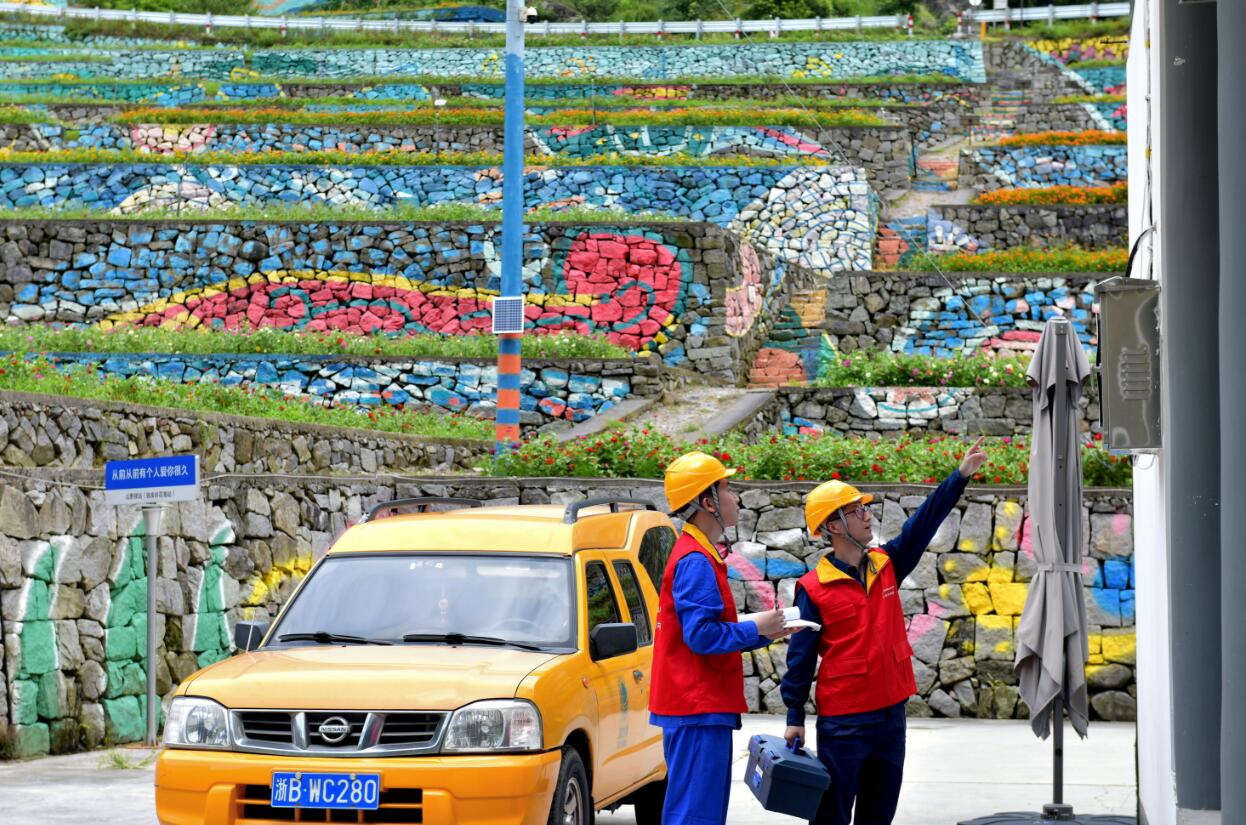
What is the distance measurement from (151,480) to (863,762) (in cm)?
612

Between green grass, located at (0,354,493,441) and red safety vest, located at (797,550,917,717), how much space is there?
9.94m

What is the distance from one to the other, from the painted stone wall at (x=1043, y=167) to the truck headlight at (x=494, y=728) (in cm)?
2933

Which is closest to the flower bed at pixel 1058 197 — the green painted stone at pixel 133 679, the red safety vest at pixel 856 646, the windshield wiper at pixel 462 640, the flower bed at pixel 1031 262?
the flower bed at pixel 1031 262

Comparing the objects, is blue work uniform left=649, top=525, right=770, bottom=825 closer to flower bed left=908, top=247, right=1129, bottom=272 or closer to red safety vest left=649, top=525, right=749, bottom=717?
red safety vest left=649, top=525, right=749, bottom=717

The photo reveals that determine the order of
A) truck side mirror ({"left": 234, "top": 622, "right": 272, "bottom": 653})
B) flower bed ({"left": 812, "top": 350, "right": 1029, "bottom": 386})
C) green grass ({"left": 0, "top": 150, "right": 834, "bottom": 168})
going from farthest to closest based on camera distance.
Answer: green grass ({"left": 0, "top": 150, "right": 834, "bottom": 168}) → flower bed ({"left": 812, "top": 350, "right": 1029, "bottom": 386}) → truck side mirror ({"left": 234, "top": 622, "right": 272, "bottom": 653})

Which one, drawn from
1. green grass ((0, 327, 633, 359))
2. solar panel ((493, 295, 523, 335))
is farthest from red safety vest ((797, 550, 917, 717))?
green grass ((0, 327, 633, 359))

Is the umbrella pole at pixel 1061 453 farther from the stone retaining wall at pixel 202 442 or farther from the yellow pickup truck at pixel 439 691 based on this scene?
the stone retaining wall at pixel 202 442

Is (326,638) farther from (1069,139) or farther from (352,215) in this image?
(1069,139)

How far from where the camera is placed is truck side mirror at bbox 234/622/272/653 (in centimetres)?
813

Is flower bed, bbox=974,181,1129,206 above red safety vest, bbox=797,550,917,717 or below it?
above

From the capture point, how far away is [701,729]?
6637mm

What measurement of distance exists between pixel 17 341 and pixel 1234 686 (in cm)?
2049

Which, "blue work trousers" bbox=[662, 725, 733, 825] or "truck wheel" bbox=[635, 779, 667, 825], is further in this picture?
"truck wheel" bbox=[635, 779, 667, 825]

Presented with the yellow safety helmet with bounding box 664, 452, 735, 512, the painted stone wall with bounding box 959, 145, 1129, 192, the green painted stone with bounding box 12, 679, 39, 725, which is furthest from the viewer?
the painted stone wall with bounding box 959, 145, 1129, 192
